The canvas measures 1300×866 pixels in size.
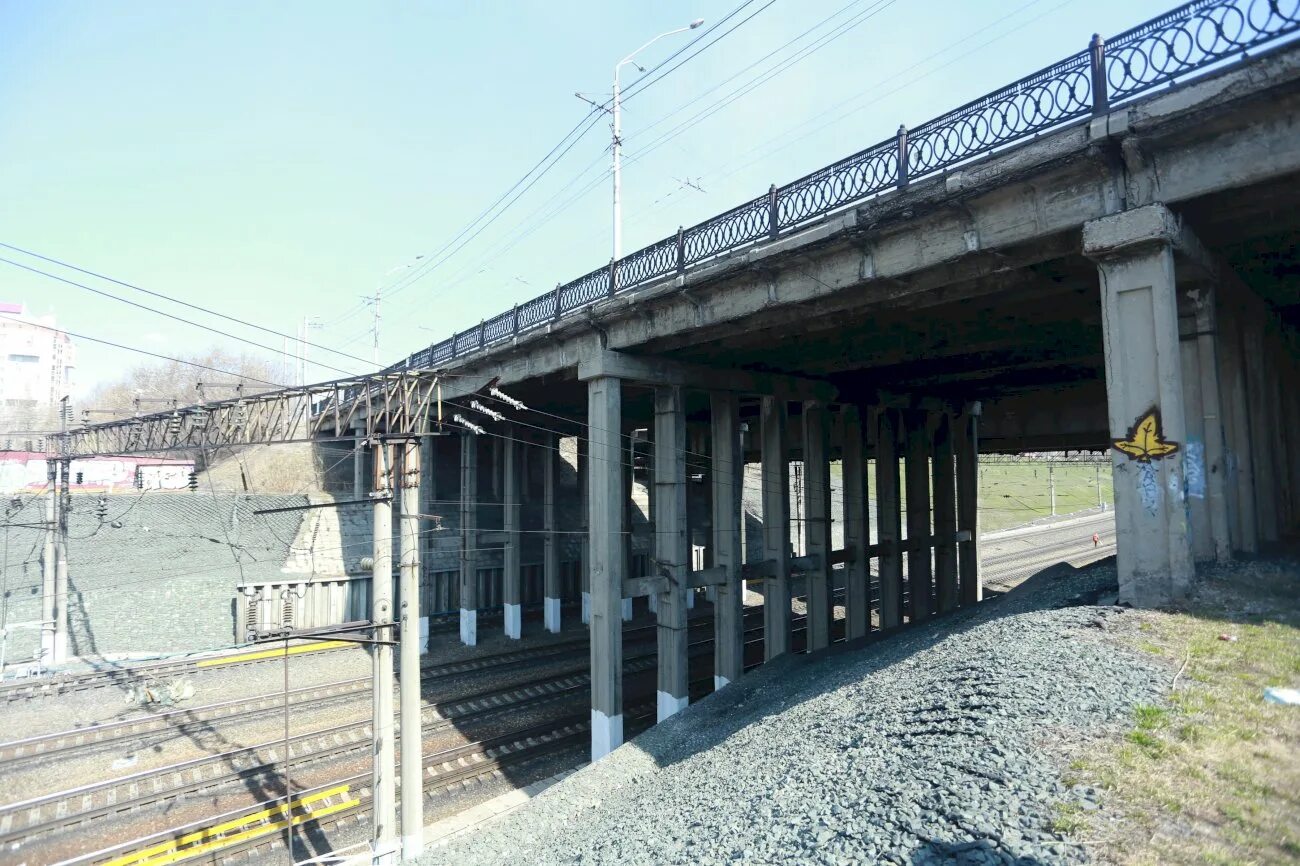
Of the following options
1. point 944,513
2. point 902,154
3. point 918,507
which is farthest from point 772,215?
point 944,513

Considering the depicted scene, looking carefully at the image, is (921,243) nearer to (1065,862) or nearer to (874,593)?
(1065,862)

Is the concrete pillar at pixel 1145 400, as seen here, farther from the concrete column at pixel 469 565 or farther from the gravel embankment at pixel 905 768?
the concrete column at pixel 469 565

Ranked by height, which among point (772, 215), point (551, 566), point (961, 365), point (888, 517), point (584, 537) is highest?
point (772, 215)

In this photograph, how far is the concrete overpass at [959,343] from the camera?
7812 mm

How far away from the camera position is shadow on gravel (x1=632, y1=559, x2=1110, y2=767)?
9.93 m

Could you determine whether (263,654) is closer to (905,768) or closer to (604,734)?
(604,734)

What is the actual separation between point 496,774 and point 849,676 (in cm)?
A: 883

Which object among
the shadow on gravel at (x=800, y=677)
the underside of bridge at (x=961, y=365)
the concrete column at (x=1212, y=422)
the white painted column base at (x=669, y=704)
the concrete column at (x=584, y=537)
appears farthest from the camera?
the concrete column at (x=584, y=537)

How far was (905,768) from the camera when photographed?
19.6 ft

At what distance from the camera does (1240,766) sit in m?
4.84

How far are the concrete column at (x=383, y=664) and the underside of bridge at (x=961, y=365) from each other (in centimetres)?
174

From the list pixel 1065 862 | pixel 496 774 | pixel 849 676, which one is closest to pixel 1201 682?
pixel 1065 862

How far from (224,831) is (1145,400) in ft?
53.8

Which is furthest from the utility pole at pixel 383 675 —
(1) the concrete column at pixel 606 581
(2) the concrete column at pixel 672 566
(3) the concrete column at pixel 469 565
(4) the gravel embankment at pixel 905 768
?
(3) the concrete column at pixel 469 565
